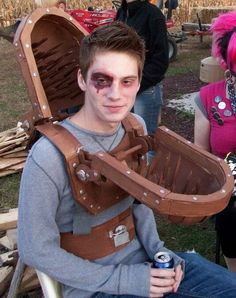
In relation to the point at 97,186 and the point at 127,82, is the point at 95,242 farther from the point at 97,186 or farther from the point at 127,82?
the point at 127,82

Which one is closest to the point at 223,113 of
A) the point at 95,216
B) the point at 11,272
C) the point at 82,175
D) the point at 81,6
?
the point at 95,216

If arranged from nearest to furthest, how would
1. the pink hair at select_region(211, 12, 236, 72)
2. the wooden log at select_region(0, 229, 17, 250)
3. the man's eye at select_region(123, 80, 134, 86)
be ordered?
the man's eye at select_region(123, 80, 134, 86) < the pink hair at select_region(211, 12, 236, 72) < the wooden log at select_region(0, 229, 17, 250)

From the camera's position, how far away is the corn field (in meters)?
12.8

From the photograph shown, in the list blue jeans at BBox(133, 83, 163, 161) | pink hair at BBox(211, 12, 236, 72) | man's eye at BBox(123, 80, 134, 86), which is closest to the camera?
man's eye at BBox(123, 80, 134, 86)

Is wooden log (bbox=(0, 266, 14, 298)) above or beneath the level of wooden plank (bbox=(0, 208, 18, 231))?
beneath

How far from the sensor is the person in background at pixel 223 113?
8.02 ft

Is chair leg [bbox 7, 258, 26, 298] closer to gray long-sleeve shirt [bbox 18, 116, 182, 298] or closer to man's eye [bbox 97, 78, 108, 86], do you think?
gray long-sleeve shirt [bbox 18, 116, 182, 298]

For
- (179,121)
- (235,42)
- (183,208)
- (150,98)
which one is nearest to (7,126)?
(179,121)

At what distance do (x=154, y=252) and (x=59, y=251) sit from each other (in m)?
0.44

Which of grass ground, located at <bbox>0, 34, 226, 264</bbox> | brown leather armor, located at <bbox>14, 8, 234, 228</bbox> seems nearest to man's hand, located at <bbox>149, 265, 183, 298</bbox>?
brown leather armor, located at <bbox>14, 8, 234, 228</bbox>

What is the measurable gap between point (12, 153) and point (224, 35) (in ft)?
9.50

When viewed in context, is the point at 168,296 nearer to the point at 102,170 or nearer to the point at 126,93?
the point at 102,170

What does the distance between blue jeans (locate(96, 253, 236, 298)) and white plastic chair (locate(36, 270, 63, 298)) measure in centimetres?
16

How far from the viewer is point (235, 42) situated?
7.79 ft
